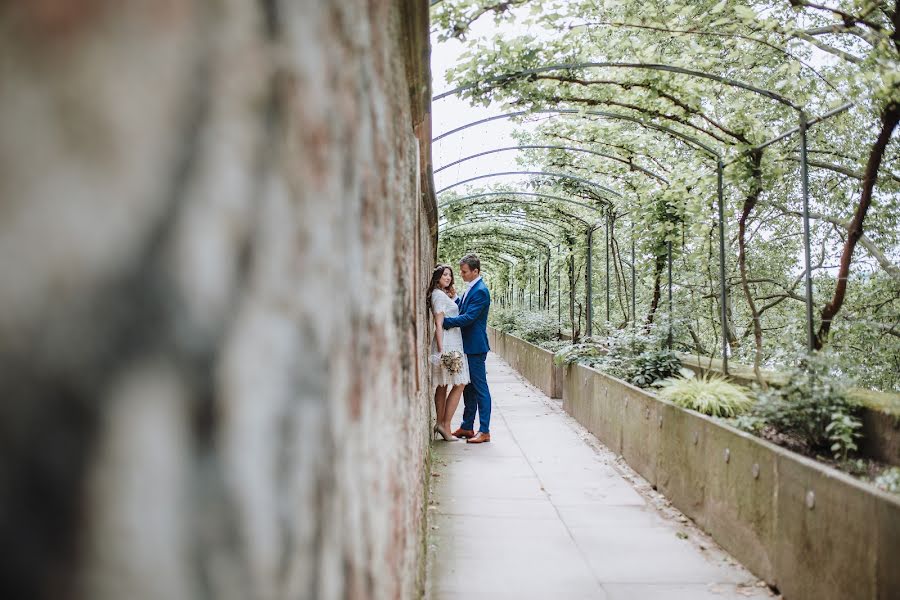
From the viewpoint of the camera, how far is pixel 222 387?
61cm

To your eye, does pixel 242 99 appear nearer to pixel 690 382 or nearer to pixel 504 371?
pixel 690 382

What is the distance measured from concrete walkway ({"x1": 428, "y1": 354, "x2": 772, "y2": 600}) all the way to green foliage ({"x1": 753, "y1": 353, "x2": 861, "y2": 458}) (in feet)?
3.29

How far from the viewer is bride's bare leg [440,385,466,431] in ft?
26.0

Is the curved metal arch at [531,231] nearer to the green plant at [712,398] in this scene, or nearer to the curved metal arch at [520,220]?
the curved metal arch at [520,220]

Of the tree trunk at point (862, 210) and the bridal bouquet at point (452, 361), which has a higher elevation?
the tree trunk at point (862, 210)

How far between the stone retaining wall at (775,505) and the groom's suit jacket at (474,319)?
1941 mm

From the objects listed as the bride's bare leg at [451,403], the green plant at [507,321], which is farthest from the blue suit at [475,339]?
the green plant at [507,321]

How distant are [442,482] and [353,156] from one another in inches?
216

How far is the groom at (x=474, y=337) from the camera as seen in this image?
769cm

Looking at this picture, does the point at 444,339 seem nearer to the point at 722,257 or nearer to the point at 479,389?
the point at 479,389

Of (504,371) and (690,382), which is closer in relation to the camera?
(690,382)

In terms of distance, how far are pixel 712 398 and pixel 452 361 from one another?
2906 mm

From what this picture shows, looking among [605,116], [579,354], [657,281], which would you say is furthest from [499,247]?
[605,116]

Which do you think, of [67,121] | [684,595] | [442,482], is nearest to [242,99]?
[67,121]
